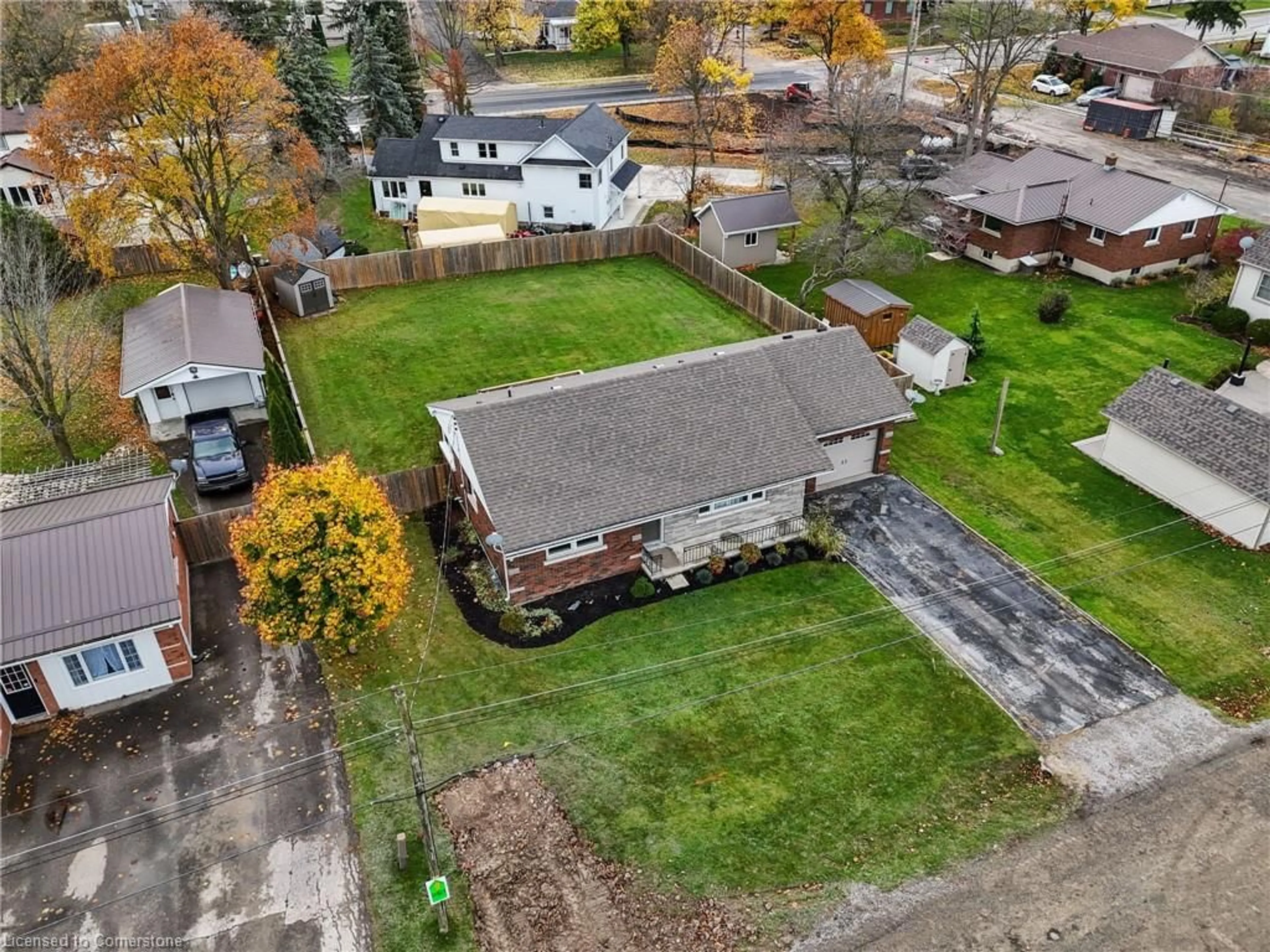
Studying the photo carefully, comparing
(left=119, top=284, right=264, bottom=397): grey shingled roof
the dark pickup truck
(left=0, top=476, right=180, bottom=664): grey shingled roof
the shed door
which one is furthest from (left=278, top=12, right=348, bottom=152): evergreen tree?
(left=0, top=476, right=180, bottom=664): grey shingled roof

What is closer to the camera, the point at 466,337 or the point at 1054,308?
the point at 1054,308

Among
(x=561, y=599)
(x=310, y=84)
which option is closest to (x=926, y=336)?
(x=561, y=599)

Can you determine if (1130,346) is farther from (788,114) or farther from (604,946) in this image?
(788,114)

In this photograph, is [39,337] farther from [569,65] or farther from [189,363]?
[569,65]

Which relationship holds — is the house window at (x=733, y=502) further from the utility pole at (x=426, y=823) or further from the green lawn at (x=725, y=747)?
the utility pole at (x=426, y=823)

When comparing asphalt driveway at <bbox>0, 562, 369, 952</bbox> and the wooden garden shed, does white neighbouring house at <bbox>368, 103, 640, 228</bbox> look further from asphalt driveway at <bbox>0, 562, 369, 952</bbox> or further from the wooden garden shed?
asphalt driveway at <bbox>0, 562, 369, 952</bbox>

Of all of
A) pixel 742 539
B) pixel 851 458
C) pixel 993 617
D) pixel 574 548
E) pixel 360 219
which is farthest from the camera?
pixel 360 219

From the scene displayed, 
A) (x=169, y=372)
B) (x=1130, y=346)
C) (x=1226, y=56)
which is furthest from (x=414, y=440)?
(x=1226, y=56)

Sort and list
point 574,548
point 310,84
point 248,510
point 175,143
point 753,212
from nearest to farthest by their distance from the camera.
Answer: point 574,548 → point 248,510 → point 175,143 → point 753,212 → point 310,84
